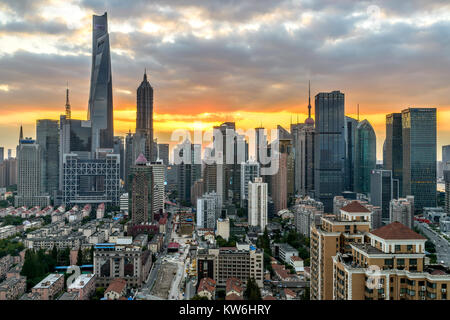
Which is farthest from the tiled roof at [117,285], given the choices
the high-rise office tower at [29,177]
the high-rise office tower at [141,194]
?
the high-rise office tower at [29,177]

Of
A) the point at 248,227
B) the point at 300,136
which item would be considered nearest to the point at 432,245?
the point at 248,227

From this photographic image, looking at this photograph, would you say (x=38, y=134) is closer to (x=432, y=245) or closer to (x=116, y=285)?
(x=116, y=285)

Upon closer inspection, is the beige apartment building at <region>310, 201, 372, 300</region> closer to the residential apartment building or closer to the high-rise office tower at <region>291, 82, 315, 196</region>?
the residential apartment building

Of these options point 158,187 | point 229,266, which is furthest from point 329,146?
point 229,266

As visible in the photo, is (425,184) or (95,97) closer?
(425,184)

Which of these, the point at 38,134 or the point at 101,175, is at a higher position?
the point at 38,134

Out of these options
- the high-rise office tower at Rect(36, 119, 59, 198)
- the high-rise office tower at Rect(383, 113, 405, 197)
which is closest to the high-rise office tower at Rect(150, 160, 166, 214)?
the high-rise office tower at Rect(36, 119, 59, 198)

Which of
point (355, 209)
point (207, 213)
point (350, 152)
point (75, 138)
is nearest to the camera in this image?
point (355, 209)

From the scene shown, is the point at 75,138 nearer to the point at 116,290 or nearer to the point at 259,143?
the point at 259,143
